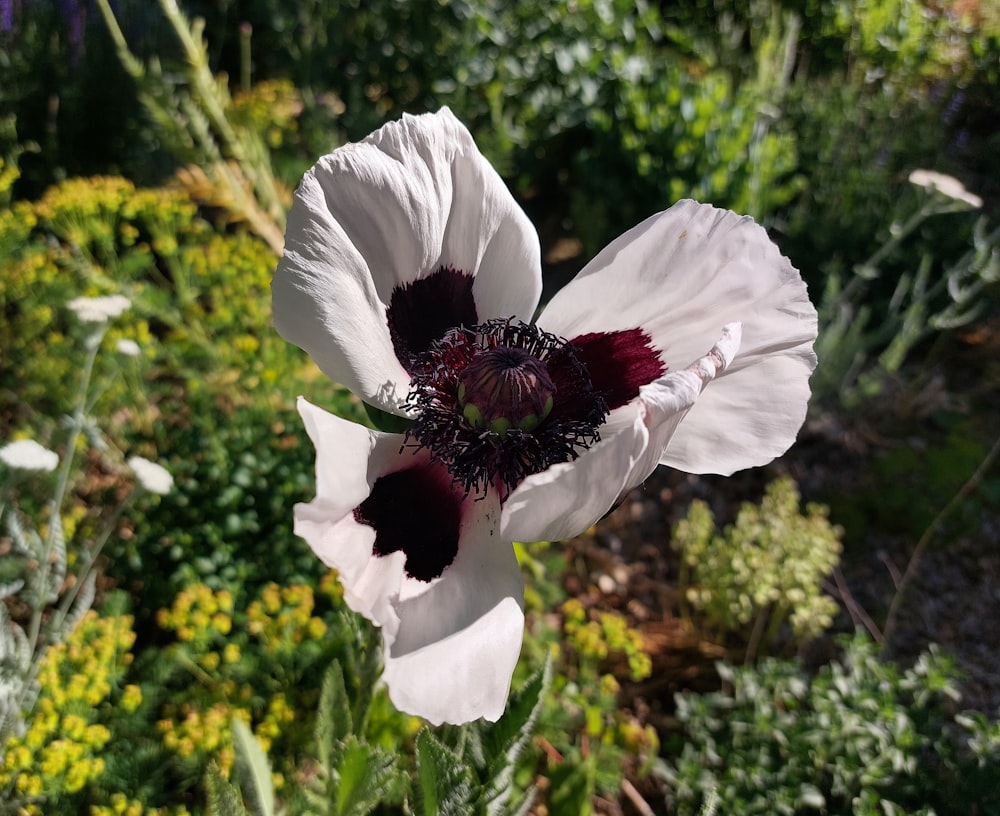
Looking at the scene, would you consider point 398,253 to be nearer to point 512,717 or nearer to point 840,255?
point 512,717

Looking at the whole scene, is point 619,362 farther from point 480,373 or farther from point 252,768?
point 252,768

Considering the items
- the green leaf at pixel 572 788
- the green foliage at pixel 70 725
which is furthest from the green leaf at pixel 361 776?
the green foliage at pixel 70 725

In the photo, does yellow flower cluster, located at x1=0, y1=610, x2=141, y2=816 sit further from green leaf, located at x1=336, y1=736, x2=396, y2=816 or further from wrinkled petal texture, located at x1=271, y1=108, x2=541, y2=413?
wrinkled petal texture, located at x1=271, y1=108, x2=541, y2=413

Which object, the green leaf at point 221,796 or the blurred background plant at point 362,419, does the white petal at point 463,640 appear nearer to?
the blurred background plant at point 362,419

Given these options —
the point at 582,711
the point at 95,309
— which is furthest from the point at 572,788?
the point at 95,309

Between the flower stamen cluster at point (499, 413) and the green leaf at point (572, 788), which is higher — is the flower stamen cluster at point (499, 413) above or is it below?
above

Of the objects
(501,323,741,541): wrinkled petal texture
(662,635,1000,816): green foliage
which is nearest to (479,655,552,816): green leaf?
(501,323,741,541): wrinkled petal texture
